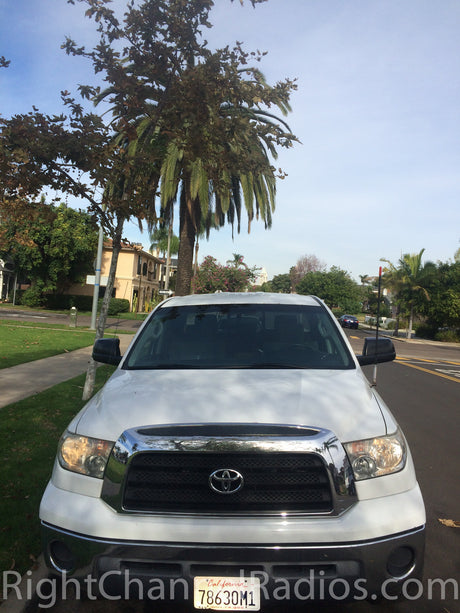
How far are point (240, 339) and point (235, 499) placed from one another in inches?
63.1

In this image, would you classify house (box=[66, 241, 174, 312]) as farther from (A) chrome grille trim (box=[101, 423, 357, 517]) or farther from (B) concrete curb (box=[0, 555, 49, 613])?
(A) chrome grille trim (box=[101, 423, 357, 517])

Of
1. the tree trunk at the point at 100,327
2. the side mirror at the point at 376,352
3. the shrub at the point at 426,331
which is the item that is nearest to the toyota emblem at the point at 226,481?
the side mirror at the point at 376,352

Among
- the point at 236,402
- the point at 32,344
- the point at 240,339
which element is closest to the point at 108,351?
the point at 240,339

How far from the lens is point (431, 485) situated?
5059 millimetres

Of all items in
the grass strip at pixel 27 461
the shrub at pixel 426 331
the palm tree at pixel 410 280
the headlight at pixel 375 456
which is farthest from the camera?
the shrub at pixel 426 331

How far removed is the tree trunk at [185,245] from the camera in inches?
727

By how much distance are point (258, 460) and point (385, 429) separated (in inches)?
29.0

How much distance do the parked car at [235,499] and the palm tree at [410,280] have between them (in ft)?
135

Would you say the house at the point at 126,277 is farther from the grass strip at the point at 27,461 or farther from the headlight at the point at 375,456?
the headlight at the point at 375,456

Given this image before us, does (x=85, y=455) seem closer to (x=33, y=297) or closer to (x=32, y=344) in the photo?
(x=32, y=344)

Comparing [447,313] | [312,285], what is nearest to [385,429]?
[447,313]

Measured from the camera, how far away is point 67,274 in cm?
4244

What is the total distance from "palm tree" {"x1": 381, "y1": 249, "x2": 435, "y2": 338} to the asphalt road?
3072 centimetres

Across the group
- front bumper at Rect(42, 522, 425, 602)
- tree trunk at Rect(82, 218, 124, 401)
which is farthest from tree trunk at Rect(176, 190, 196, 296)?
front bumper at Rect(42, 522, 425, 602)
